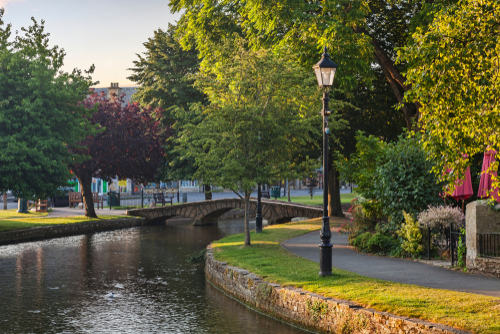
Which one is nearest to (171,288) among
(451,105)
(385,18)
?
(451,105)

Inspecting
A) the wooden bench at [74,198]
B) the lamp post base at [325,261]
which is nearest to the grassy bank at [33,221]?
the wooden bench at [74,198]

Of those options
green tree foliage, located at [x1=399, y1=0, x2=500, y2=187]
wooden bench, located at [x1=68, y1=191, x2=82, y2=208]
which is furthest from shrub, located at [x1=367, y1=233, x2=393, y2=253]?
wooden bench, located at [x1=68, y1=191, x2=82, y2=208]

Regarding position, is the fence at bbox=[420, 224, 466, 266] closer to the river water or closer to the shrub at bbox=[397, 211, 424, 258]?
the shrub at bbox=[397, 211, 424, 258]

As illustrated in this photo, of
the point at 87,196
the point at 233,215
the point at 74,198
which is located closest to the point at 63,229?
the point at 87,196

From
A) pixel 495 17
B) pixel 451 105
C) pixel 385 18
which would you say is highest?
pixel 385 18

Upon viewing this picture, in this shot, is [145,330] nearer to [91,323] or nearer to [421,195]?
[91,323]

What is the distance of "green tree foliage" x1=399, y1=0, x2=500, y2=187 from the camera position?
887 centimetres

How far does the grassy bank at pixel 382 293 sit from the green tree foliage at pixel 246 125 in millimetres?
2917

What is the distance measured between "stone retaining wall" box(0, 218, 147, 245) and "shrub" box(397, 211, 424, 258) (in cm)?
1849

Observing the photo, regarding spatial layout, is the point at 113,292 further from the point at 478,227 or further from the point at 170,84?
the point at 170,84

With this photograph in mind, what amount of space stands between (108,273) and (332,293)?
9.58 metres

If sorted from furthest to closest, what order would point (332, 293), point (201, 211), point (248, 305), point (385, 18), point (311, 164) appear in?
1. point (201, 211)
2. point (385, 18)
3. point (311, 164)
4. point (248, 305)
5. point (332, 293)

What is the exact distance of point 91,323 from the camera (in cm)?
1152

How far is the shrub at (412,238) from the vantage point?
50.0 feet
